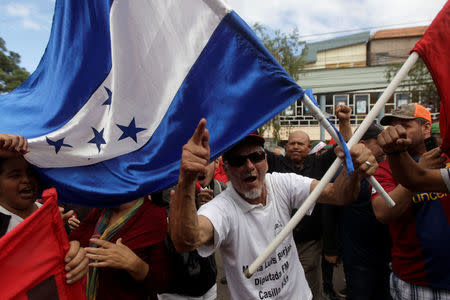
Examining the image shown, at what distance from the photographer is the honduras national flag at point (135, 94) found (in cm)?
158

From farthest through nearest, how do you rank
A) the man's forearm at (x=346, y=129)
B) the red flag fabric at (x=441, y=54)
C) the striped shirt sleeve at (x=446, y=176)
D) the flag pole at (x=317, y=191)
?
the man's forearm at (x=346, y=129)
the striped shirt sleeve at (x=446, y=176)
the red flag fabric at (x=441, y=54)
the flag pole at (x=317, y=191)

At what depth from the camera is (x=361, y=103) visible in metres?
25.0

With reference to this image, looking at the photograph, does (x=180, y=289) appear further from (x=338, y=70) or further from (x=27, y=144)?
(x=338, y=70)

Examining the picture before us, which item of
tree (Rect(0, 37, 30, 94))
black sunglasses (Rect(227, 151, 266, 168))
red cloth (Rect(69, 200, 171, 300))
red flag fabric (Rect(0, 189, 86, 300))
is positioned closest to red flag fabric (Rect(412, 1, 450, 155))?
black sunglasses (Rect(227, 151, 266, 168))

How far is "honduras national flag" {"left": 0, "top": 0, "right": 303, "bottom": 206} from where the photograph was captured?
158cm

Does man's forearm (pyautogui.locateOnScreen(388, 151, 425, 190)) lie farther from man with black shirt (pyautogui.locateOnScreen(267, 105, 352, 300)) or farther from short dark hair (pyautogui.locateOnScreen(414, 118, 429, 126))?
man with black shirt (pyautogui.locateOnScreen(267, 105, 352, 300))

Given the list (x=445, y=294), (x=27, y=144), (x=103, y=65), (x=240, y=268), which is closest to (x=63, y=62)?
(x=103, y=65)

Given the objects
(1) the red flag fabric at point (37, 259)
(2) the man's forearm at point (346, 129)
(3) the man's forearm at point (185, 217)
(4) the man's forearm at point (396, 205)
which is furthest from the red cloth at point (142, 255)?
(4) the man's forearm at point (396, 205)

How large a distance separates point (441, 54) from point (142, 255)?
2.03m

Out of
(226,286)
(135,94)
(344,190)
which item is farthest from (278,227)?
(226,286)

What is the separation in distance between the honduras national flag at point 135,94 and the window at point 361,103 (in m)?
26.0

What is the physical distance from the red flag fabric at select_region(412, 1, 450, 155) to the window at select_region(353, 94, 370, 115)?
25611 millimetres

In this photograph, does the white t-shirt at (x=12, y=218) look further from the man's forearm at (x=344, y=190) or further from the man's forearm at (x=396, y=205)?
the man's forearm at (x=396, y=205)

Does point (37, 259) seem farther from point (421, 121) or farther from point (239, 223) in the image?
point (421, 121)
